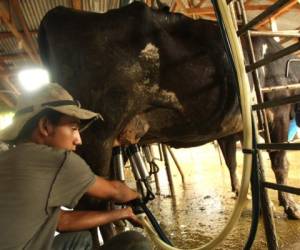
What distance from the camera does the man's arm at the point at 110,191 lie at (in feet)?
4.41

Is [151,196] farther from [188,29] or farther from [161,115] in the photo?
[188,29]

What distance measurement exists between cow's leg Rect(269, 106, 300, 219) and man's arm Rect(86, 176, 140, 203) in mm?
1712

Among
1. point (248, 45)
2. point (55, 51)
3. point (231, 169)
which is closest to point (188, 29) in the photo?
point (248, 45)

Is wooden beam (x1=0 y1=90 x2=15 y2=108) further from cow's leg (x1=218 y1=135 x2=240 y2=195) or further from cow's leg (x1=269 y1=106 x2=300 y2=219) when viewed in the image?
cow's leg (x1=269 y1=106 x2=300 y2=219)

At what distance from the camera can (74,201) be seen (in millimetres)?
1225

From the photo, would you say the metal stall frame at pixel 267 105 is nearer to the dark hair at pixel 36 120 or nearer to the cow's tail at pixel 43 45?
the dark hair at pixel 36 120

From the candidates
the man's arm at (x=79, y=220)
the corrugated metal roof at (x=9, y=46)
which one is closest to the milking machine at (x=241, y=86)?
the man's arm at (x=79, y=220)

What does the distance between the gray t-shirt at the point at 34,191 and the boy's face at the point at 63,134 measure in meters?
0.10

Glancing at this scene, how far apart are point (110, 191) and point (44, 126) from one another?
39 centimetres

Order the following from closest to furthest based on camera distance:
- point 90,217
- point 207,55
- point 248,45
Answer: point 90,217, point 248,45, point 207,55

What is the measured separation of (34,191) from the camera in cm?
112

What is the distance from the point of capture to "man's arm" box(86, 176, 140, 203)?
1.35 meters

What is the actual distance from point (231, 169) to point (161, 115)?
5.96 ft

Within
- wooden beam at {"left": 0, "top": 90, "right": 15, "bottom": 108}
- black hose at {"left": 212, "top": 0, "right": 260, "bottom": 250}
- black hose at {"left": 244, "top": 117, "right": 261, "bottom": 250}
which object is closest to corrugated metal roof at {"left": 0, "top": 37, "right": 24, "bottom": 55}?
wooden beam at {"left": 0, "top": 90, "right": 15, "bottom": 108}
